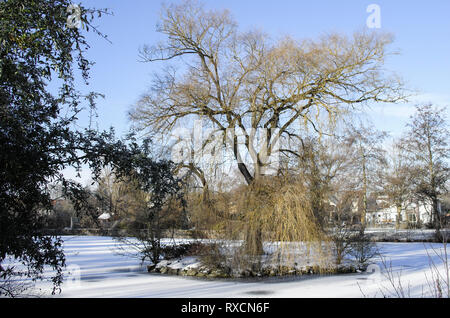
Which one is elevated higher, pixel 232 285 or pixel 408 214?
pixel 408 214

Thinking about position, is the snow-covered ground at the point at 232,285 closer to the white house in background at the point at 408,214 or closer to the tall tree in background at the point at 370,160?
the tall tree in background at the point at 370,160

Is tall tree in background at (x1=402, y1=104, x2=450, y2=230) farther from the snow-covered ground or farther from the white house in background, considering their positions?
the snow-covered ground

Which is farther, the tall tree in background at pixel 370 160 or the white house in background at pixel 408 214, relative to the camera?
the white house in background at pixel 408 214

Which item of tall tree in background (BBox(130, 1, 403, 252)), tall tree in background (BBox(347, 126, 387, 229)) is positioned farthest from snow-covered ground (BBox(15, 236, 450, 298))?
tall tree in background (BBox(347, 126, 387, 229))

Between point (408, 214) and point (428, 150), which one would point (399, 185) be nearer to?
point (428, 150)

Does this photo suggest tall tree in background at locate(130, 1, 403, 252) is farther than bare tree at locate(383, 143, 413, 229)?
No

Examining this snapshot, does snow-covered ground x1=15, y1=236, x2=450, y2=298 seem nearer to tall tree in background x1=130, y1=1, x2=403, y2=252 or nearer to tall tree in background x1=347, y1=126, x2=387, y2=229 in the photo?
tall tree in background x1=130, y1=1, x2=403, y2=252

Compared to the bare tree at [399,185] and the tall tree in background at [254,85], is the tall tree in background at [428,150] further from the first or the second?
the tall tree in background at [254,85]

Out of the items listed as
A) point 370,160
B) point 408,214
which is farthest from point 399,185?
point 408,214

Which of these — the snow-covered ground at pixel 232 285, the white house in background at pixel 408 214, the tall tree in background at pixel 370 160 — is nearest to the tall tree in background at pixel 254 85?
the snow-covered ground at pixel 232 285

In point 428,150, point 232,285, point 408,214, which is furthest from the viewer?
point 408,214

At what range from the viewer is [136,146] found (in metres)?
4.93

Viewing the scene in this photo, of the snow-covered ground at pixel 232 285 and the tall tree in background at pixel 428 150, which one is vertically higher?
the tall tree in background at pixel 428 150

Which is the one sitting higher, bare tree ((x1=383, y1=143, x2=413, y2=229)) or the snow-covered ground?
bare tree ((x1=383, y1=143, x2=413, y2=229))
